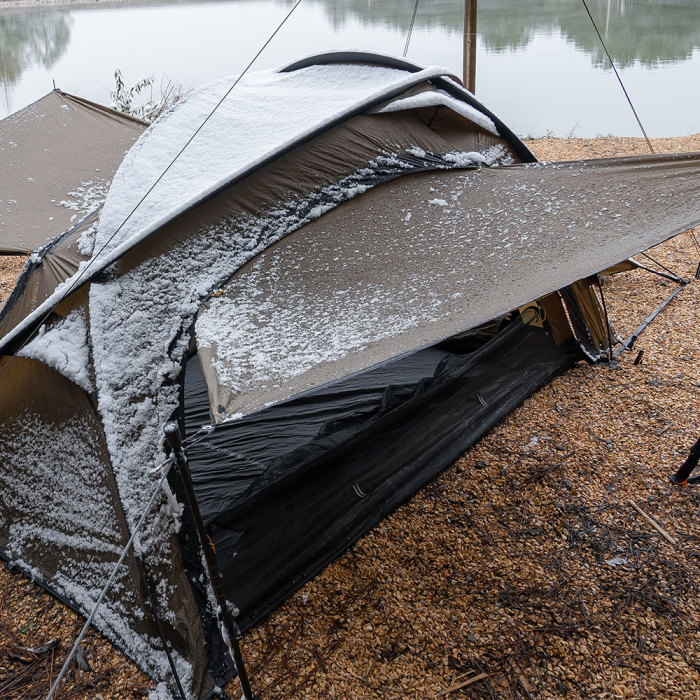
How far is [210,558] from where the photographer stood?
1.90 metres

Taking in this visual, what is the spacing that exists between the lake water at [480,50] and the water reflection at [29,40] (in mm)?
53

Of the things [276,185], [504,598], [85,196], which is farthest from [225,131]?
[85,196]

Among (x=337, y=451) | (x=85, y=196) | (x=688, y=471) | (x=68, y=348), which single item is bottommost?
(x=688, y=471)

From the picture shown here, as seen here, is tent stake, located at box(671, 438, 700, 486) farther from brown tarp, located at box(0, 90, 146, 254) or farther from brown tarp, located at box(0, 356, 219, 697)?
brown tarp, located at box(0, 90, 146, 254)

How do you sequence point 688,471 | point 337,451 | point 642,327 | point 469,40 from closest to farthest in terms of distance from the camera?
point 688,471, point 337,451, point 642,327, point 469,40

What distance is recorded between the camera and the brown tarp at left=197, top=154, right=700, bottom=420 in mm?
1816

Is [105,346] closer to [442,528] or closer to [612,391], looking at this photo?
[442,528]

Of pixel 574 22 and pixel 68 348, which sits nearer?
pixel 68 348

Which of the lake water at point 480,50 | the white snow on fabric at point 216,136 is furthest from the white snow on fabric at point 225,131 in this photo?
the lake water at point 480,50

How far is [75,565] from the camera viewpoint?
2.43 m

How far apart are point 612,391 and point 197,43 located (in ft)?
62.4

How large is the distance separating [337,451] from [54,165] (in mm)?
3854

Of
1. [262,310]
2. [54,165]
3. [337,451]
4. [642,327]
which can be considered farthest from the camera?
[54,165]

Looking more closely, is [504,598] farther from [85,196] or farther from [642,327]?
[85,196]
